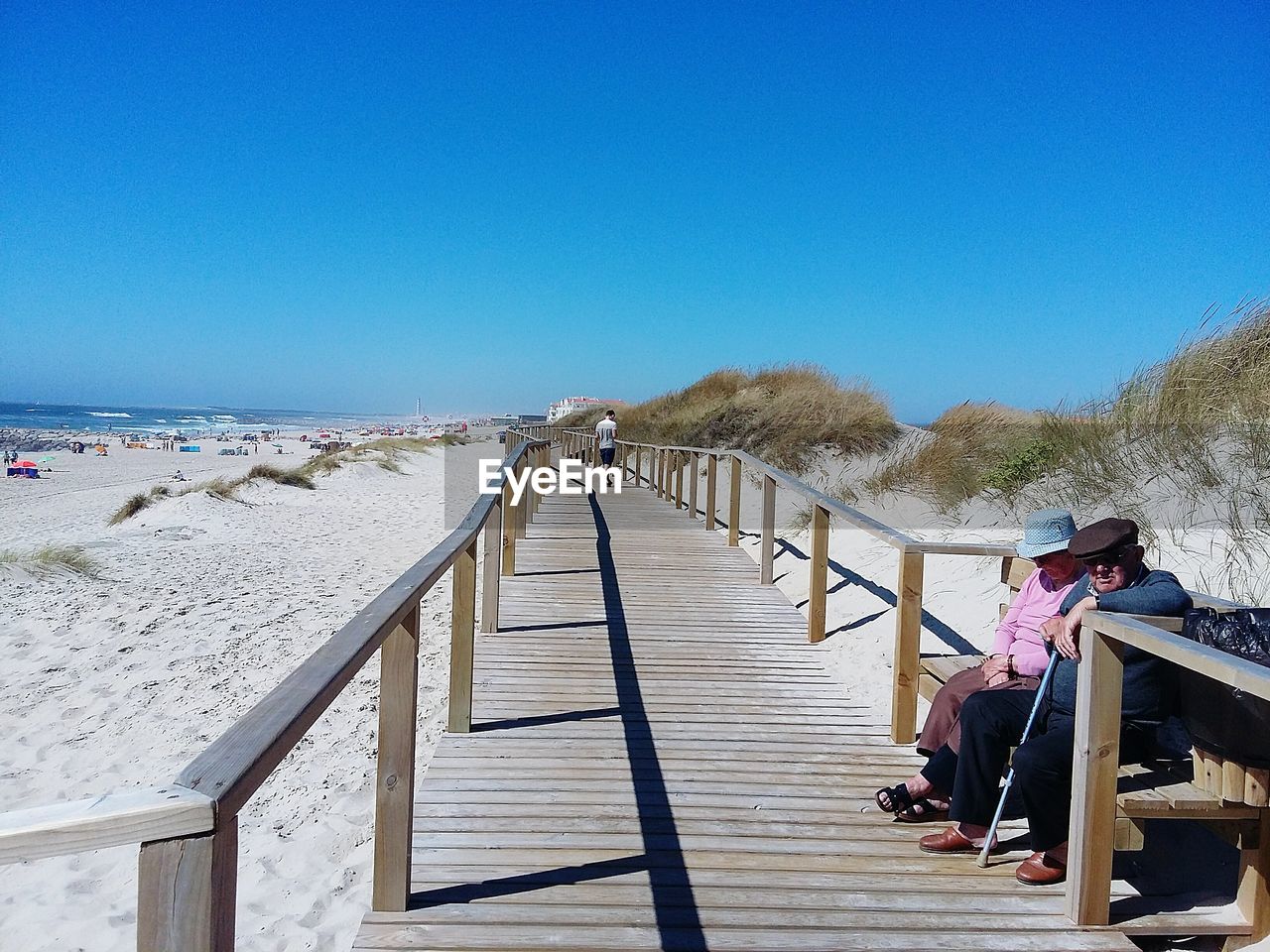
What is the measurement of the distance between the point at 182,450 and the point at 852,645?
5215 centimetres

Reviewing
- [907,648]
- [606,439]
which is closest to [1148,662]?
[907,648]

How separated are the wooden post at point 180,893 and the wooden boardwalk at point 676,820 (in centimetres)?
144

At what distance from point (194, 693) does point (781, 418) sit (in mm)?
11506

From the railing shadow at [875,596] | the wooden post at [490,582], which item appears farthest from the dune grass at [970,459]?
the wooden post at [490,582]

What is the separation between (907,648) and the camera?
13.5ft

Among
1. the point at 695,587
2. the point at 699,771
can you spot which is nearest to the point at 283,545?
the point at 695,587

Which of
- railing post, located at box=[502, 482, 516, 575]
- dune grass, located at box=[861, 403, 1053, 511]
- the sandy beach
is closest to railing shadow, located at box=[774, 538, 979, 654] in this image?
the sandy beach

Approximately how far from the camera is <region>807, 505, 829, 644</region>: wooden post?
553 cm

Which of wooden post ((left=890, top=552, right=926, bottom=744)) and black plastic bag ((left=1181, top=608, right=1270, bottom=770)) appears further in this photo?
wooden post ((left=890, top=552, right=926, bottom=744))

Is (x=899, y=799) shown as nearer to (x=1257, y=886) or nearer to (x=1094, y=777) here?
(x=1094, y=777)

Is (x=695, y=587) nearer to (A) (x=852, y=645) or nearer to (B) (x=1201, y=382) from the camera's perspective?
(A) (x=852, y=645)

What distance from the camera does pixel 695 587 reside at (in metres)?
7.47

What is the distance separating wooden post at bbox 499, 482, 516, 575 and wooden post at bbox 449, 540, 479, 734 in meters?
3.01

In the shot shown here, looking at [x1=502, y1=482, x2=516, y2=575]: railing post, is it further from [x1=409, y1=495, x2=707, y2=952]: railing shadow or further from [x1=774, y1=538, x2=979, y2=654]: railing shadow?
[x1=409, y1=495, x2=707, y2=952]: railing shadow
